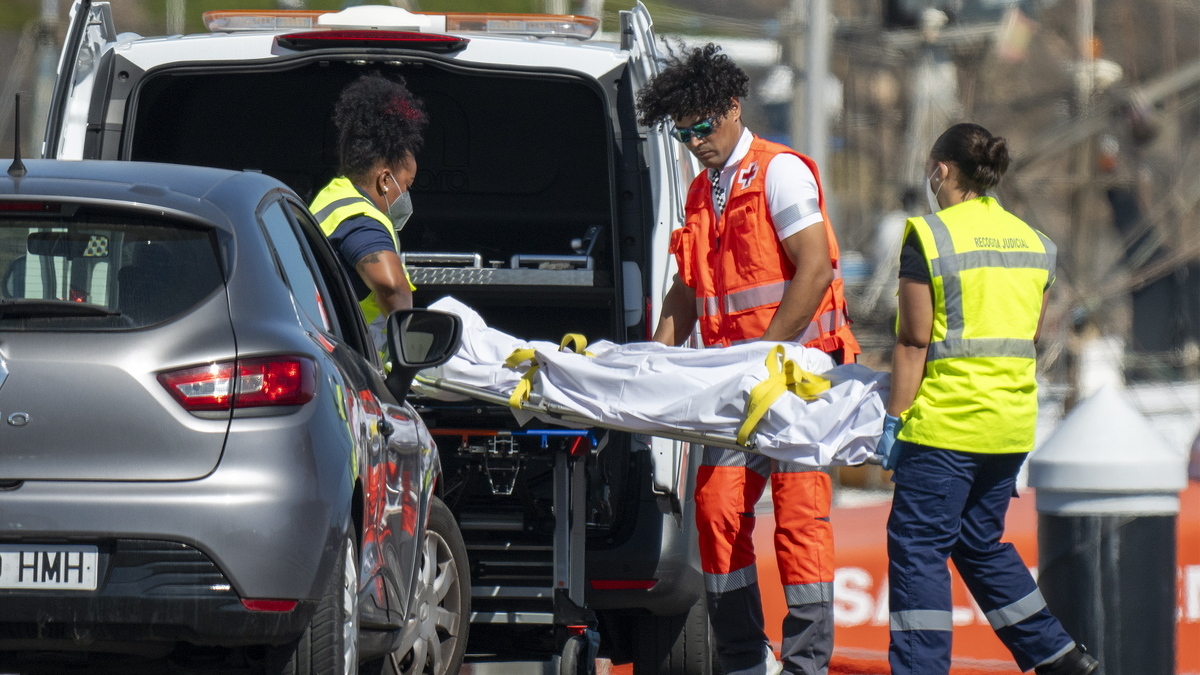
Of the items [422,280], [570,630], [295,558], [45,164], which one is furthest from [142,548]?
[422,280]

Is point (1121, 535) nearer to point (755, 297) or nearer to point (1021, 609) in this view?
point (1021, 609)

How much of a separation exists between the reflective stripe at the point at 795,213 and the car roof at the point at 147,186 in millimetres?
1843

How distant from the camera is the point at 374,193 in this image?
593cm

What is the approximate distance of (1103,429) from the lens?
18.2 ft

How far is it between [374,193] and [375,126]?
24 centimetres

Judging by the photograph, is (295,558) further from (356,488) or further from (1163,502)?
(1163,502)

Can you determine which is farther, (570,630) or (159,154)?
(159,154)

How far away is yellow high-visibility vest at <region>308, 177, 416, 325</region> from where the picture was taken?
5.59 meters

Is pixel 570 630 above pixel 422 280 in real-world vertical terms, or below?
below

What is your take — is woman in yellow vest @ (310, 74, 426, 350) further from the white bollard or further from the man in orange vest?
the white bollard

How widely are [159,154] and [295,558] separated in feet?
11.7

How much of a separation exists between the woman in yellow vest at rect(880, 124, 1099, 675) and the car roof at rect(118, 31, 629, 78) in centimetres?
128

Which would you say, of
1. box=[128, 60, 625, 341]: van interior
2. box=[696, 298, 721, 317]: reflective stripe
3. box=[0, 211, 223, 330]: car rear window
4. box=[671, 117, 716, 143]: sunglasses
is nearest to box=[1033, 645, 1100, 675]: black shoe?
box=[696, 298, 721, 317]: reflective stripe

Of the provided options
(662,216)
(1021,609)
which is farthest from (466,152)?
(1021,609)
